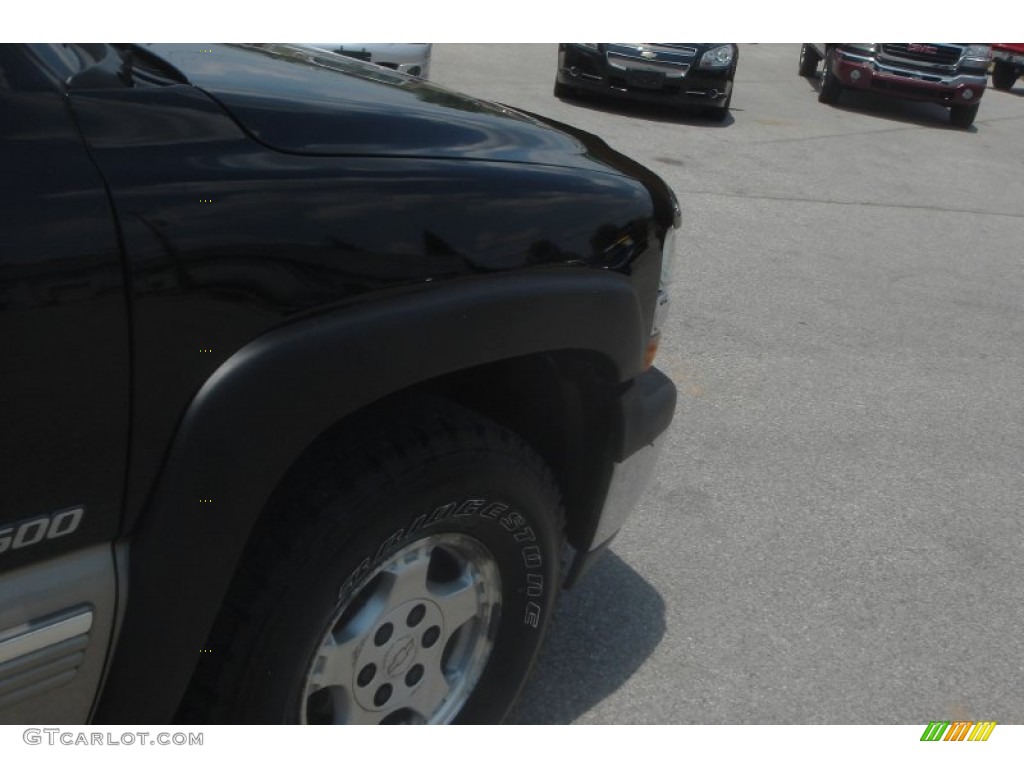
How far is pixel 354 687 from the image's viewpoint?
216 cm

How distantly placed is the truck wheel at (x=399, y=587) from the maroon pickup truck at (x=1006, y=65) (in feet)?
60.1

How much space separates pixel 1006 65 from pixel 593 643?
1872cm

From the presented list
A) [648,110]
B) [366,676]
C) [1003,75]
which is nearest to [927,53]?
A: [648,110]

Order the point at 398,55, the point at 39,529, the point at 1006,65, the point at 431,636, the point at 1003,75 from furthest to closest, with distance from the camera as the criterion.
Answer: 1. the point at 1003,75
2. the point at 1006,65
3. the point at 398,55
4. the point at 431,636
5. the point at 39,529

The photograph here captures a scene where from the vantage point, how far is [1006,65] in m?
18.8

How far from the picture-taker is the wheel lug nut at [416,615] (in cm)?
221

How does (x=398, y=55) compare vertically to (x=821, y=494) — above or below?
above

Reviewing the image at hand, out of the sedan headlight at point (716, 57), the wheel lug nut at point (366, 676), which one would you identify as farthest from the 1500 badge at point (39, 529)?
the sedan headlight at point (716, 57)

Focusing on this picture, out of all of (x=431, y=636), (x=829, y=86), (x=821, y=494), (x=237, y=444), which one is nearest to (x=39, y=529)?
(x=237, y=444)

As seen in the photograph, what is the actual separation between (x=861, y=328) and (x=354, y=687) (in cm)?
425

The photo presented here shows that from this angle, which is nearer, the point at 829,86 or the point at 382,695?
the point at 382,695

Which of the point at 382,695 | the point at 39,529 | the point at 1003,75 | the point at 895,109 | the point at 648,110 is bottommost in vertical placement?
the point at 1003,75
